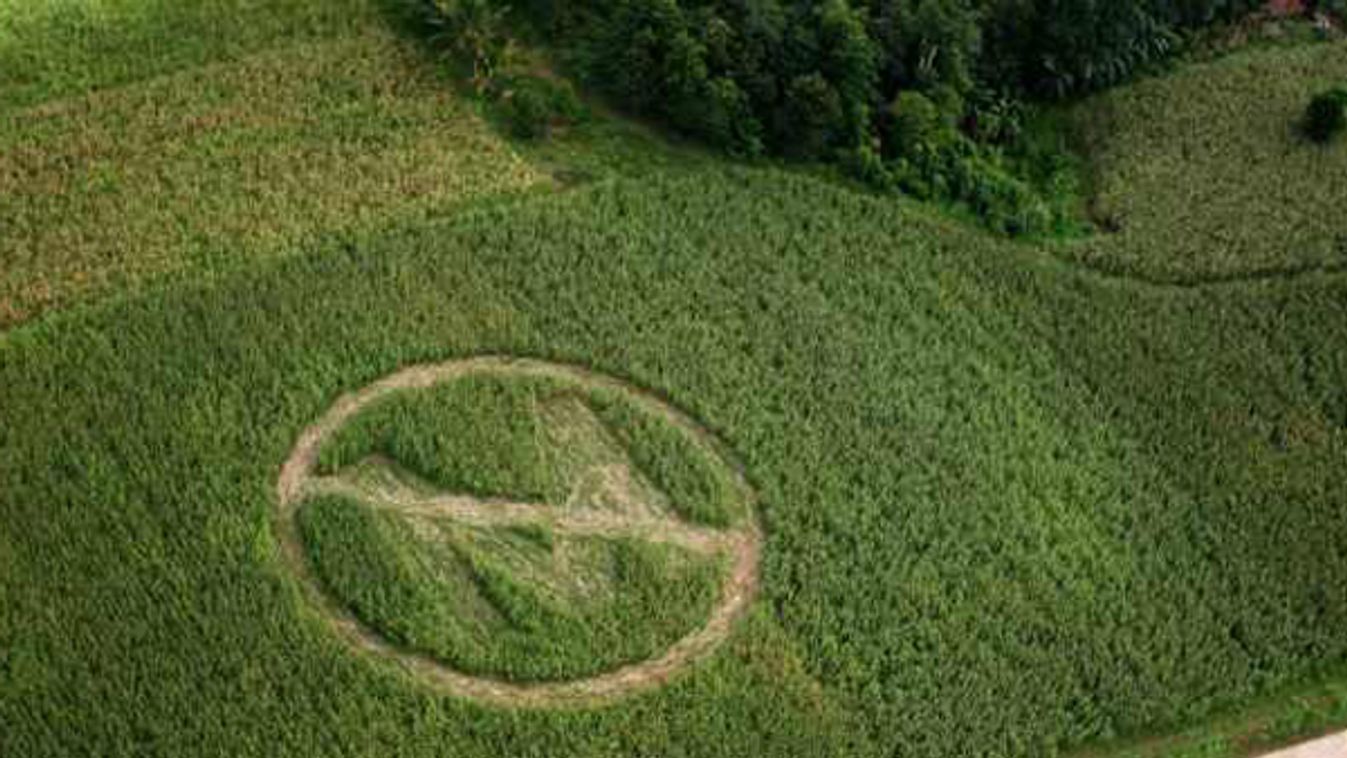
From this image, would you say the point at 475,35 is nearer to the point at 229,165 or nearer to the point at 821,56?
the point at 229,165

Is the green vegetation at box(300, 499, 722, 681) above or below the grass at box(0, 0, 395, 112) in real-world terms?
below

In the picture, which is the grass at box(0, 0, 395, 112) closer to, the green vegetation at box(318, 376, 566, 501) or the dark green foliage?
the dark green foliage

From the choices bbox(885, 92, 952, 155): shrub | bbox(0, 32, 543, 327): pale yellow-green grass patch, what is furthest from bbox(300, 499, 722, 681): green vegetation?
bbox(885, 92, 952, 155): shrub

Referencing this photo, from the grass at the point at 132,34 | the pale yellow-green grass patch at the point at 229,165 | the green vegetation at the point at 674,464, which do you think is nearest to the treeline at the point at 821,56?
the pale yellow-green grass patch at the point at 229,165

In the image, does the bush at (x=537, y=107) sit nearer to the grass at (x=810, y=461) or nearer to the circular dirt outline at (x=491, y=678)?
the grass at (x=810, y=461)

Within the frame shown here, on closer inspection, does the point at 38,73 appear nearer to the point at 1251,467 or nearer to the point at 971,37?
the point at 971,37

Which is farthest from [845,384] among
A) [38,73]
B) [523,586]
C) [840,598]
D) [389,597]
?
[38,73]
